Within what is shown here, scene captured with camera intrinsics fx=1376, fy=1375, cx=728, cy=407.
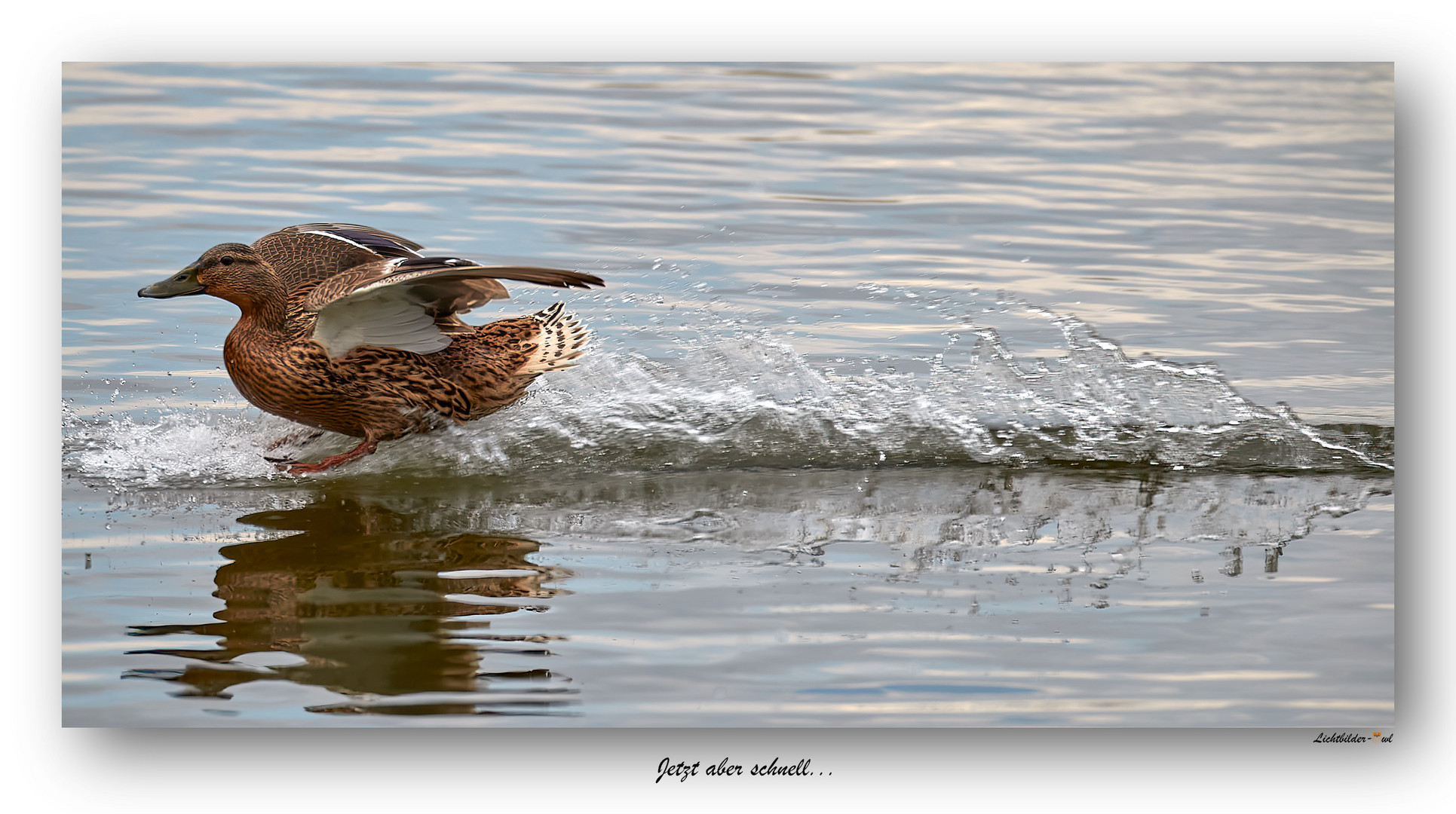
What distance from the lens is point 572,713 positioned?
9.46 ft

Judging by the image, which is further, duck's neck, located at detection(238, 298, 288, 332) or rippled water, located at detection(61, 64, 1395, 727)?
duck's neck, located at detection(238, 298, 288, 332)

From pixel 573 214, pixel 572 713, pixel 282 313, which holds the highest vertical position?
pixel 573 214

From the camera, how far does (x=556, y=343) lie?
392 cm

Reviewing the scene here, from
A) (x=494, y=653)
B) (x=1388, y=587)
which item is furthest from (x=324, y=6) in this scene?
(x=1388, y=587)

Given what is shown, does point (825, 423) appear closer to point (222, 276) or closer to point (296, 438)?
point (296, 438)

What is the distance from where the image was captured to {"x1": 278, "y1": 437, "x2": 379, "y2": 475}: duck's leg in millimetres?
3752

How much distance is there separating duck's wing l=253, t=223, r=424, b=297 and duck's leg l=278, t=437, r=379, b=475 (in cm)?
49

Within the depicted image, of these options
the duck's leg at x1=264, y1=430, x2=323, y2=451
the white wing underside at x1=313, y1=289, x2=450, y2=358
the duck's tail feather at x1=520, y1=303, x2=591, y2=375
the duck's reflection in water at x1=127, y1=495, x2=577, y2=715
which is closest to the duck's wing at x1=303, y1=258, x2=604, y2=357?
the white wing underside at x1=313, y1=289, x2=450, y2=358

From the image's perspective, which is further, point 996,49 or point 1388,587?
point 996,49

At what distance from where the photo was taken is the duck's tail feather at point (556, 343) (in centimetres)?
391

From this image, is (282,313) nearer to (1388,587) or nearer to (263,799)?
(263,799)

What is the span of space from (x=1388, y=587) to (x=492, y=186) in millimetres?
2757

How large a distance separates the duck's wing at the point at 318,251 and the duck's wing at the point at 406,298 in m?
0.10
